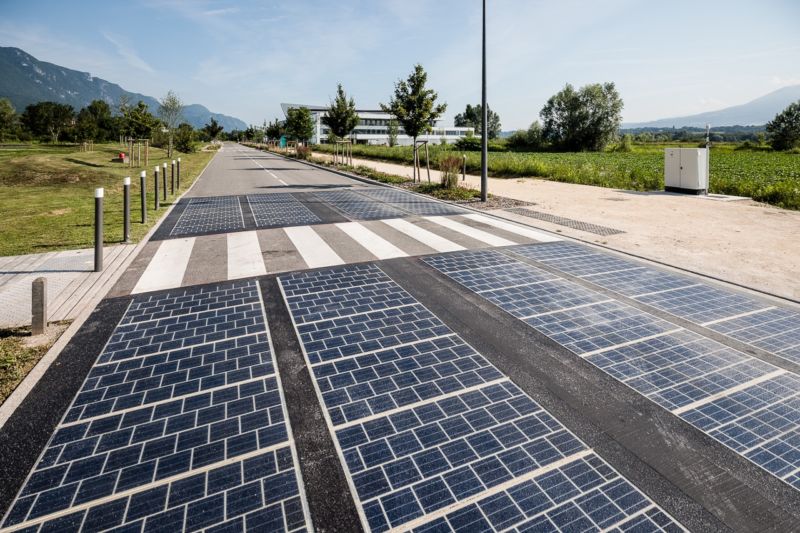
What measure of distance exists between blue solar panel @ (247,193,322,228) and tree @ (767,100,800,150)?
7732 centimetres

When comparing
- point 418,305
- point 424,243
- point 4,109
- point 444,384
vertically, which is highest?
point 4,109

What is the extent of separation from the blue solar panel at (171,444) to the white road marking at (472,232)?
606cm

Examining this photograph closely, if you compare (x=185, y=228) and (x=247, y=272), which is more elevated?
(x=185, y=228)

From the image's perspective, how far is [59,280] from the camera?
6.80m

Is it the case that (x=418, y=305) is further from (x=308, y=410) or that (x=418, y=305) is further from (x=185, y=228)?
(x=185, y=228)

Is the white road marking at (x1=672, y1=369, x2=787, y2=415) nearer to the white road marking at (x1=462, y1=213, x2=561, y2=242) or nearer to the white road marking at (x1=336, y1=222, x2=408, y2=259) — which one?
the white road marking at (x1=336, y1=222, x2=408, y2=259)

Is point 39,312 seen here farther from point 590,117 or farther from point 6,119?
point 6,119

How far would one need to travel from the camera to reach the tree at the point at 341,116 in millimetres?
31609

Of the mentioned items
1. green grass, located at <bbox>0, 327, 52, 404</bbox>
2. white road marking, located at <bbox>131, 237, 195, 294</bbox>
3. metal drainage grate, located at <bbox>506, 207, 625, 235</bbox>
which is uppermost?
metal drainage grate, located at <bbox>506, 207, 625, 235</bbox>

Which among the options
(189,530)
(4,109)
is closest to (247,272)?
(189,530)

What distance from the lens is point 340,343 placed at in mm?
4938

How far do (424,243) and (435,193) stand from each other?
792 cm

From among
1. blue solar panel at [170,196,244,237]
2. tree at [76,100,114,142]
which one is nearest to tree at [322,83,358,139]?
blue solar panel at [170,196,244,237]

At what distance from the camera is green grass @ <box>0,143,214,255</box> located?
947 cm
